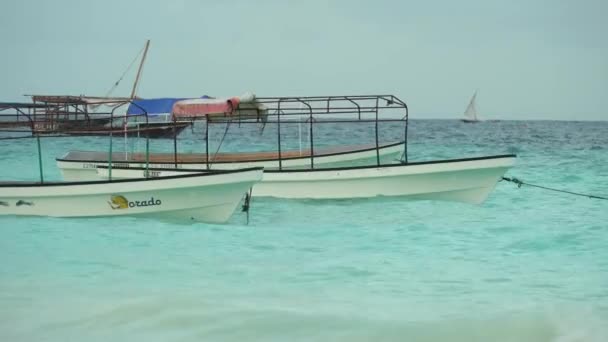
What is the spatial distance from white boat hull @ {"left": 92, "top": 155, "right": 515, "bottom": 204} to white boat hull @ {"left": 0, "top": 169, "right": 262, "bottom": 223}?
2888 mm

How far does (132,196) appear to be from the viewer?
1493cm

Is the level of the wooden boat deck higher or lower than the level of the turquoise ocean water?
higher

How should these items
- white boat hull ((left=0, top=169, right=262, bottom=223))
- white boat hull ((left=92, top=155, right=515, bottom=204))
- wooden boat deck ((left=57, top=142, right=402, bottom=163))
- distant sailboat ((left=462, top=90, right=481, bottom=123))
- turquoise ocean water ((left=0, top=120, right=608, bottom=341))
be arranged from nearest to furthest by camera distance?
turquoise ocean water ((left=0, top=120, right=608, bottom=341)) < white boat hull ((left=0, top=169, right=262, bottom=223)) < white boat hull ((left=92, top=155, right=515, bottom=204)) < wooden boat deck ((left=57, top=142, right=402, bottom=163)) < distant sailboat ((left=462, top=90, right=481, bottom=123))

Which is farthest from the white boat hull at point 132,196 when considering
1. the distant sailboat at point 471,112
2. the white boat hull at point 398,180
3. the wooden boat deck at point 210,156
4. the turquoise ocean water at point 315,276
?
the distant sailboat at point 471,112

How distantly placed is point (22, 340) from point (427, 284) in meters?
6.26

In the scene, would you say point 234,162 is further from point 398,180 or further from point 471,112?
point 471,112

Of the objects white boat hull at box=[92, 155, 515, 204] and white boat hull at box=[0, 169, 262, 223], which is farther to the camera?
white boat hull at box=[92, 155, 515, 204]

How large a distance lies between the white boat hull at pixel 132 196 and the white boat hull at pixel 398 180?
2.89 m

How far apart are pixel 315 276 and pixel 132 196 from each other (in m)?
5.09

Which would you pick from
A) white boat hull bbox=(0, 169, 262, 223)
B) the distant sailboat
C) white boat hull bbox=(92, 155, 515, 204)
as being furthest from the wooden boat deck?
the distant sailboat

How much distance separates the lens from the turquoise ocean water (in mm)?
9297

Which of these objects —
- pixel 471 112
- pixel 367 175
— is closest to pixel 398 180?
pixel 367 175

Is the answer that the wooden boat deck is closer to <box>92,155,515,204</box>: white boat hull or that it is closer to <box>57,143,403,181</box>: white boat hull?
<box>57,143,403,181</box>: white boat hull

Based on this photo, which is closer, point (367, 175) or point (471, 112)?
point (367, 175)
